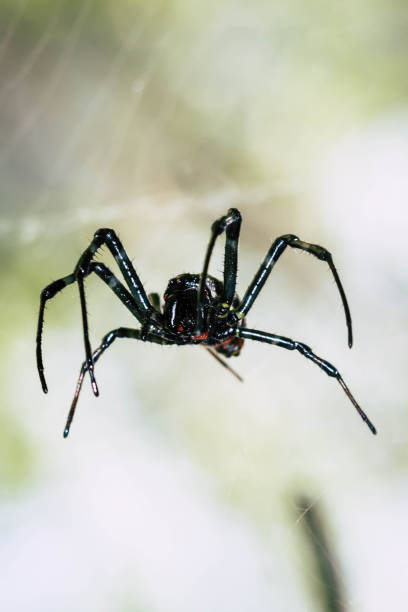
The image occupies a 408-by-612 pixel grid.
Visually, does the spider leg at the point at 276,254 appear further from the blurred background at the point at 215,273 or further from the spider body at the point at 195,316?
the blurred background at the point at 215,273

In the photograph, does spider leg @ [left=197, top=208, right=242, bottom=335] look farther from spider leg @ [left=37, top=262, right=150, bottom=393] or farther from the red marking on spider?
spider leg @ [left=37, top=262, right=150, bottom=393]

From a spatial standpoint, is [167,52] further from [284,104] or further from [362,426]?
[362,426]

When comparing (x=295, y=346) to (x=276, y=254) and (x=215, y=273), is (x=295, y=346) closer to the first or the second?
(x=276, y=254)

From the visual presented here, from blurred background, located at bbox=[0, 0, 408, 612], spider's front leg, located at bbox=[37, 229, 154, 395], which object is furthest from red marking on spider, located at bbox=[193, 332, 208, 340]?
blurred background, located at bbox=[0, 0, 408, 612]

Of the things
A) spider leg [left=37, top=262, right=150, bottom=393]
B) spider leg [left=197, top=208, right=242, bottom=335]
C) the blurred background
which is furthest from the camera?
the blurred background

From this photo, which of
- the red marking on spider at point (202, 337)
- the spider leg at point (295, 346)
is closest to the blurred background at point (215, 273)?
the spider leg at point (295, 346)

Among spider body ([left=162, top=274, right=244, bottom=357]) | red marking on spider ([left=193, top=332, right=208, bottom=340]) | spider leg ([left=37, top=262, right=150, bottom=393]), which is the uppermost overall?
spider leg ([left=37, top=262, right=150, bottom=393])

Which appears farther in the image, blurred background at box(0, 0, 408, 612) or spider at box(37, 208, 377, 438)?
blurred background at box(0, 0, 408, 612)

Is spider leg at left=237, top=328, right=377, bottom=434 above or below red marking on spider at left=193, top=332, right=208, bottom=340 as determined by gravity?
below

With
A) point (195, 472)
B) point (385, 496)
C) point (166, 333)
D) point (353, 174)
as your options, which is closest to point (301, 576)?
point (385, 496)
